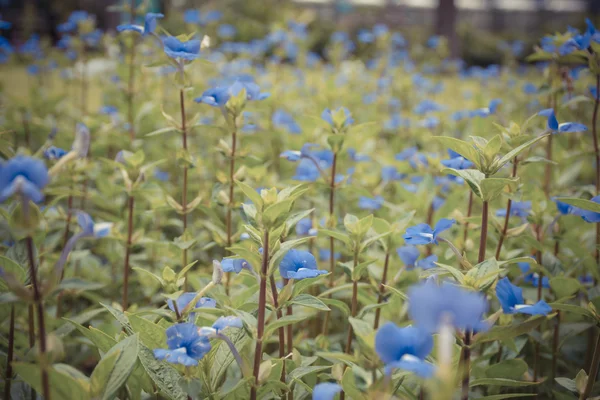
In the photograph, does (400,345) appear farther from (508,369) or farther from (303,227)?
(303,227)

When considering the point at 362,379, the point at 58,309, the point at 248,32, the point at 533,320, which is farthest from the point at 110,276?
the point at 248,32

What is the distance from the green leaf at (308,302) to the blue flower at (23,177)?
1.76ft

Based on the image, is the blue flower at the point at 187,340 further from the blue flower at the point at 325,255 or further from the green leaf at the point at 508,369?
the blue flower at the point at 325,255

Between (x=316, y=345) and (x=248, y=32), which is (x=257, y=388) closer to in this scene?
(x=316, y=345)

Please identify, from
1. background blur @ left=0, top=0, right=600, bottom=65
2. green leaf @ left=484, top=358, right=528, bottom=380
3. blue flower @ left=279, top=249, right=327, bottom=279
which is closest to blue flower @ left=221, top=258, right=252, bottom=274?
blue flower @ left=279, top=249, right=327, bottom=279

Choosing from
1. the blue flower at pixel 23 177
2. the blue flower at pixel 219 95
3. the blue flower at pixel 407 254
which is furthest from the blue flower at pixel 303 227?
the blue flower at pixel 23 177

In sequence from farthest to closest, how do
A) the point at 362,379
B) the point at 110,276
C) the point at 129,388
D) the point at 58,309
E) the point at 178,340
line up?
the point at 110,276 → the point at 58,309 → the point at 129,388 → the point at 178,340 → the point at 362,379

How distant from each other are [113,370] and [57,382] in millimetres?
95

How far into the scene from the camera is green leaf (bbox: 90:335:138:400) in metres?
0.86

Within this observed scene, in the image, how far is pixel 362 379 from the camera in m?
0.80

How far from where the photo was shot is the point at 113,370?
891mm

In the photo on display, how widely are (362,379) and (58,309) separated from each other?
4.15 feet

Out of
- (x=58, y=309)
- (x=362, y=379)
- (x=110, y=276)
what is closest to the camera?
(x=362, y=379)

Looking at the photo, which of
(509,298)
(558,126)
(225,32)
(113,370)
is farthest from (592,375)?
(225,32)
